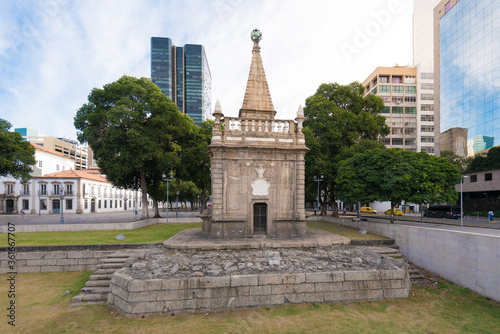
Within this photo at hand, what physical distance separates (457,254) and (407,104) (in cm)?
5275

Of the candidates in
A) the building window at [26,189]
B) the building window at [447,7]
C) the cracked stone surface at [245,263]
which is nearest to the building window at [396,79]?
the building window at [447,7]

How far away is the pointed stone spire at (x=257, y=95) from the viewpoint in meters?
17.4

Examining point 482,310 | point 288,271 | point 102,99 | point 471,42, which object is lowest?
point 482,310

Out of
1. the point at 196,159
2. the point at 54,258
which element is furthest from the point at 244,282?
the point at 196,159

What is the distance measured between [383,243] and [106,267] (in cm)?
1688

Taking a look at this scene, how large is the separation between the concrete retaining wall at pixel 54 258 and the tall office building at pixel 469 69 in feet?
157

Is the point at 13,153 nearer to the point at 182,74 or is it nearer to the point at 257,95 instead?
the point at 257,95

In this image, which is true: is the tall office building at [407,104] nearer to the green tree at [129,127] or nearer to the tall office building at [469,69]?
the tall office building at [469,69]

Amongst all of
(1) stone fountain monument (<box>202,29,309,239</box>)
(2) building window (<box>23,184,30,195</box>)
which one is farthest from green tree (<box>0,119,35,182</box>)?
(1) stone fountain monument (<box>202,29,309,239</box>)

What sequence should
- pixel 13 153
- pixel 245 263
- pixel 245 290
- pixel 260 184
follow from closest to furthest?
pixel 245 290
pixel 245 263
pixel 260 184
pixel 13 153

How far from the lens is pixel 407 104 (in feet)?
183

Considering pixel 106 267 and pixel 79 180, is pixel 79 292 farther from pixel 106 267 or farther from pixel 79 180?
pixel 79 180

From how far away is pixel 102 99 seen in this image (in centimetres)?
2528

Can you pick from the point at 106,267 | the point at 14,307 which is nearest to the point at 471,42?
the point at 106,267
